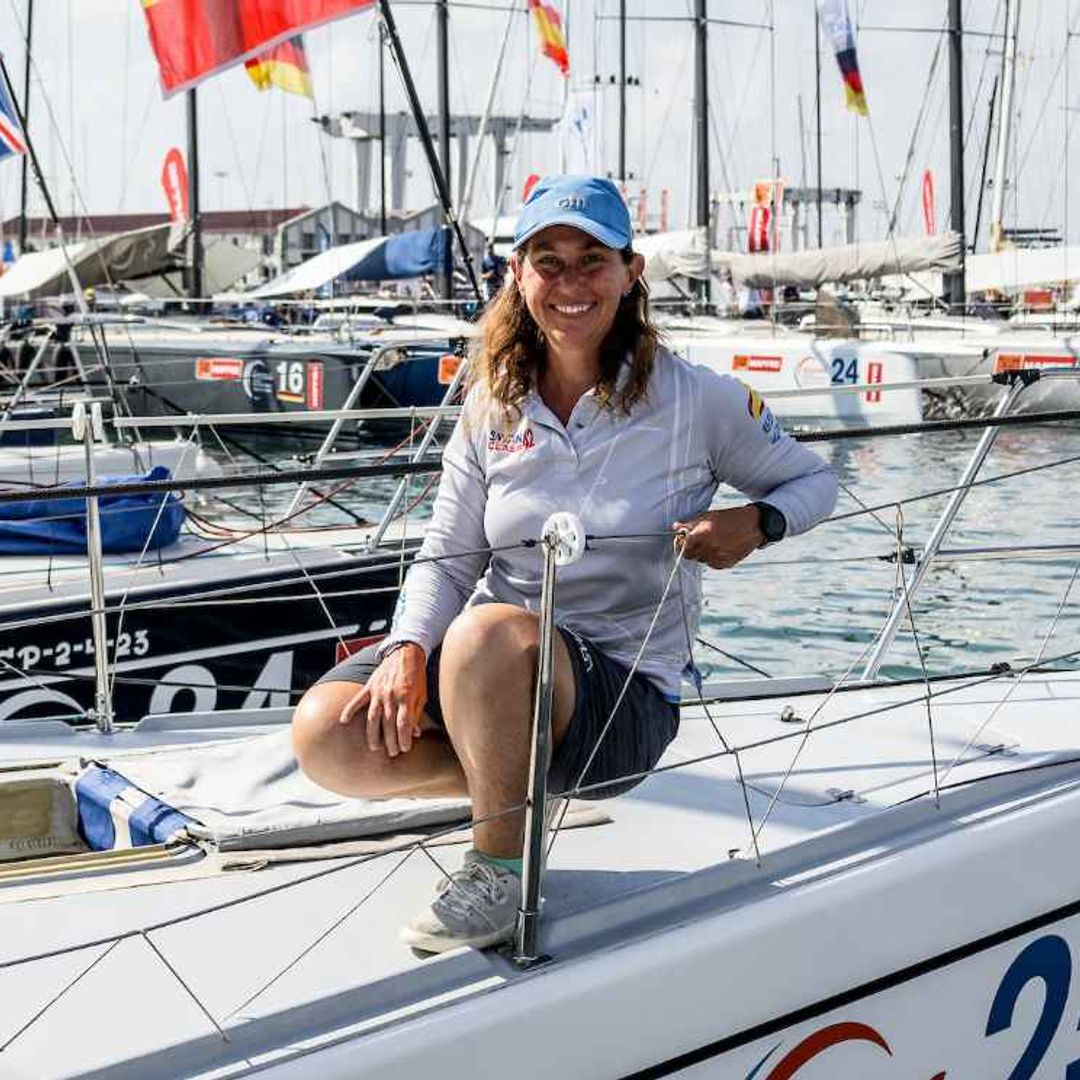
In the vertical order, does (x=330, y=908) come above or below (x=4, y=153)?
below

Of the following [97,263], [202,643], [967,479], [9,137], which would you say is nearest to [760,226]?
[97,263]

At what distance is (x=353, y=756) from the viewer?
232 centimetres

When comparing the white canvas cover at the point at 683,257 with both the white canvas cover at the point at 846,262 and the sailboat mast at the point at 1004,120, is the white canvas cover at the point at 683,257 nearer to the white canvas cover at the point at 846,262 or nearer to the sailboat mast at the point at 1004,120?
the white canvas cover at the point at 846,262

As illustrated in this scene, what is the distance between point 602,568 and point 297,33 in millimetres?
4734

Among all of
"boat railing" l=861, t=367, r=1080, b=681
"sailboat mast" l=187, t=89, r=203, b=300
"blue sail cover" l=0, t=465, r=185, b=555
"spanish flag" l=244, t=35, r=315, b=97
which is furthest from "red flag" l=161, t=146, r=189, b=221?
"boat railing" l=861, t=367, r=1080, b=681

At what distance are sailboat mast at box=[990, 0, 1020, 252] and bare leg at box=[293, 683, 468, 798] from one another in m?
23.5

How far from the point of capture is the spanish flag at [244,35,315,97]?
1132cm

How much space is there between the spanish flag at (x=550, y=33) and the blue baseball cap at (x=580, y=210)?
59.1ft

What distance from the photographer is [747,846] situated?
2.56m

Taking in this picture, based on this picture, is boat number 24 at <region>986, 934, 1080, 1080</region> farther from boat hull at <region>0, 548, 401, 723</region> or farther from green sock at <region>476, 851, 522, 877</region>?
boat hull at <region>0, 548, 401, 723</region>

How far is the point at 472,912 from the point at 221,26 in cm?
519

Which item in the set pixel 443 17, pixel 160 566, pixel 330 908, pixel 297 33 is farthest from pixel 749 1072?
pixel 443 17

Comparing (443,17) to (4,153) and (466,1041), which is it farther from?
(466,1041)

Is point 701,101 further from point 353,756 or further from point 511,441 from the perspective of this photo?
point 353,756
